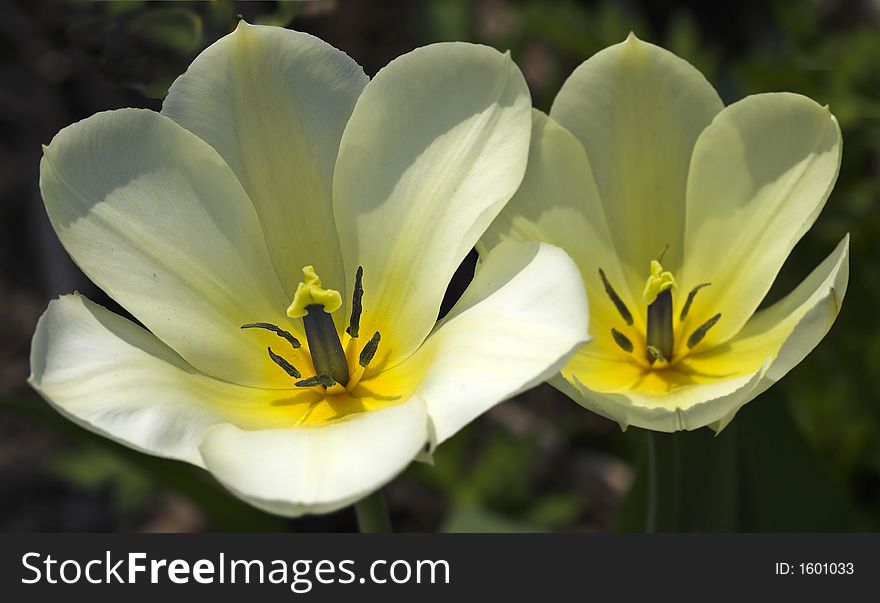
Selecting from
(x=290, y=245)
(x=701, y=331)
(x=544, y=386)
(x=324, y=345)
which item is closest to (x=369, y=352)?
(x=324, y=345)

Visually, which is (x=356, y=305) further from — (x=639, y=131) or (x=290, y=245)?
(x=639, y=131)

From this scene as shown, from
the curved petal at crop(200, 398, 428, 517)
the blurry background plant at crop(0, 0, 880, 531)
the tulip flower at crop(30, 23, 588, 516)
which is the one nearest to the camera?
the curved petal at crop(200, 398, 428, 517)

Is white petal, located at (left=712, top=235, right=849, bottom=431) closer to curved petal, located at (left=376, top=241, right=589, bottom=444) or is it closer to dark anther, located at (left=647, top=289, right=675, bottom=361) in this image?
dark anther, located at (left=647, top=289, right=675, bottom=361)

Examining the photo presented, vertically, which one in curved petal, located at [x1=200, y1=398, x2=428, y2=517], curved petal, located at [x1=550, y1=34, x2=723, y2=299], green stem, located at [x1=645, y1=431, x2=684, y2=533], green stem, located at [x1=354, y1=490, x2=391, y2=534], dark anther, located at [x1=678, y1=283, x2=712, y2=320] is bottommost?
curved petal, located at [x1=200, y1=398, x2=428, y2=517]

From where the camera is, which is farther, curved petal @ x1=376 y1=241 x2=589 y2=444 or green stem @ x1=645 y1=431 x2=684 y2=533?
green stem @ x1=645 y1=431 x2=684 y2=533

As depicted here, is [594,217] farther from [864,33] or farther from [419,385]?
[864,33]

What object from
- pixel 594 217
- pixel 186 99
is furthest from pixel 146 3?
pixel 594 217

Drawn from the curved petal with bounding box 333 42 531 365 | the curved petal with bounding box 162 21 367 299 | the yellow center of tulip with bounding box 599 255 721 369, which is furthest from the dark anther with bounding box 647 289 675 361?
the curved petal with bounding box 162 21 367 299

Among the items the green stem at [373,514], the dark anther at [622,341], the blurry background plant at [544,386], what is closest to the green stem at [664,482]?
the blurry background plant at [544,386]
